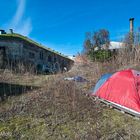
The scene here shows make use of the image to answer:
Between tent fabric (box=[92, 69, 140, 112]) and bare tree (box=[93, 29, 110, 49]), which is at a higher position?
bare tree (box=[93, 29, 110, 49])

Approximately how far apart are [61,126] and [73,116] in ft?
2.64

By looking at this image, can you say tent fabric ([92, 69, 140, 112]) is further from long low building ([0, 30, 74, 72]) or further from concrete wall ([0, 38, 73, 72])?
long low building ([0, 30, 74, 72])

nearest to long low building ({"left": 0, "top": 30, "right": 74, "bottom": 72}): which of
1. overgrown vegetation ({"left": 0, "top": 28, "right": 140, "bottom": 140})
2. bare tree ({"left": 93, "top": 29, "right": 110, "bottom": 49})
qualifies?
bare tree ({"left": 93, "top": 29, "right": 110, "bottom": 49})

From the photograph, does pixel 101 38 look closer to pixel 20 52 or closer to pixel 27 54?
Answer: pixel 27 54

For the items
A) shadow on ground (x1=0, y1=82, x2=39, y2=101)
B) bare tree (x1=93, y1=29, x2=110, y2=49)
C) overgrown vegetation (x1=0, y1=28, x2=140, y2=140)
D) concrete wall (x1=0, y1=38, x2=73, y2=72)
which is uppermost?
bare tree (x1=93, y1=29, x2=110, y2=49)

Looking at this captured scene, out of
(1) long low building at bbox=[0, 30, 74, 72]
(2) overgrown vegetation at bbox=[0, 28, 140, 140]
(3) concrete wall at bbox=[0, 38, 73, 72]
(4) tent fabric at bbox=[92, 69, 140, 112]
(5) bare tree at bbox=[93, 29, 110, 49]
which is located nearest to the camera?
(2) overgrown vegetation at bbox=[0, 28, 140, 140]

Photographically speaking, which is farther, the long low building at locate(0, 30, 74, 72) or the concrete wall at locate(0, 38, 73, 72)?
the concrete wall at locate(0, 38, 73, 72)

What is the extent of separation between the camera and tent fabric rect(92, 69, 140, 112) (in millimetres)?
7906

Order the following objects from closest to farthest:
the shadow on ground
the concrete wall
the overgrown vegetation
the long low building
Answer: the overgrown vegetation, the shadow on ground, the long low building, the concrete wall

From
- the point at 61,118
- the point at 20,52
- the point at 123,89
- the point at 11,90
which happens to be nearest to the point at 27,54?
the point at 20,52

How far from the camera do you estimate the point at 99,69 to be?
14086 mm

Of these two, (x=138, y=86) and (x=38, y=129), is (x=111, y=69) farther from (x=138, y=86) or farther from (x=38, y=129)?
(x=38, y=129)

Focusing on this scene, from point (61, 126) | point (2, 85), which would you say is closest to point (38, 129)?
point (61, 126)

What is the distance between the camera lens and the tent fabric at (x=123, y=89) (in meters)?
7.91
